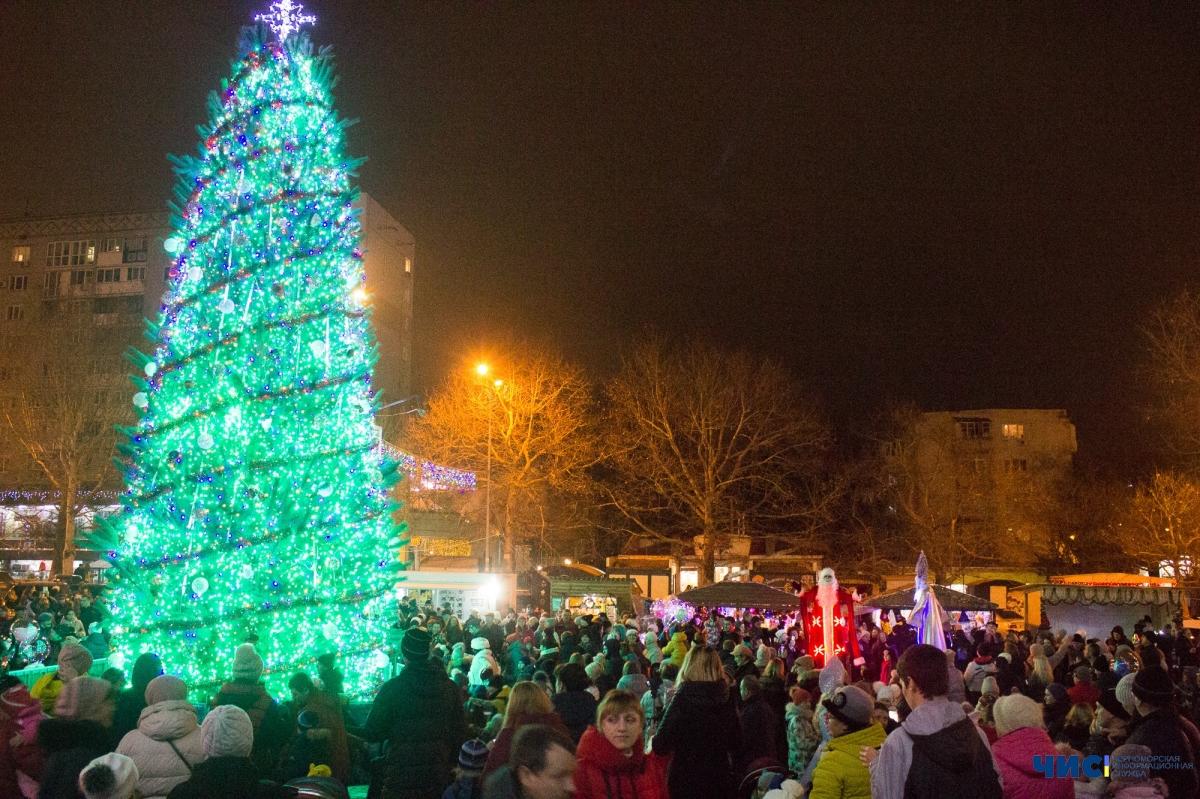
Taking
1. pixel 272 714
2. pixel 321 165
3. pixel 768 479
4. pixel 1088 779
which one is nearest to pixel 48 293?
pixel 768 479

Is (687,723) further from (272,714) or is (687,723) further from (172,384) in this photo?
(172,384)

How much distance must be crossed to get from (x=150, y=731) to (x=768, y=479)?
35.4 meters

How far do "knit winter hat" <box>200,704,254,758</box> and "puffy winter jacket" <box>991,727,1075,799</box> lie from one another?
3.52 metres

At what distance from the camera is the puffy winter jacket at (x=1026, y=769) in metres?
4.65

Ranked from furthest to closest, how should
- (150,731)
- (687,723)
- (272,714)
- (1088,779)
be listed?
(272,714), (687,723), (1088,779), (150,731)

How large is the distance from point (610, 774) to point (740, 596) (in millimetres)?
16741

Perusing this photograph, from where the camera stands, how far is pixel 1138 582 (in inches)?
1336

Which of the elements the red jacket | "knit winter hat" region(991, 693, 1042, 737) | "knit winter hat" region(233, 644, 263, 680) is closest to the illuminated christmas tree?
"knit winter hat" region(233, 644, 263, 680)

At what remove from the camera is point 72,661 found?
7.24 m

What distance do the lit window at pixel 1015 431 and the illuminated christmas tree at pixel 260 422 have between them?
58.4 meters

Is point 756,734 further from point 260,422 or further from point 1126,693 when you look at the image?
point 260,422

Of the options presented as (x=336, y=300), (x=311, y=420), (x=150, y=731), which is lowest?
(x=150, y=731)

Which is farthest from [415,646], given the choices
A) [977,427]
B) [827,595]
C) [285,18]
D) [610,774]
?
[977,427]

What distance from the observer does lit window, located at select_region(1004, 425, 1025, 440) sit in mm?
62191
